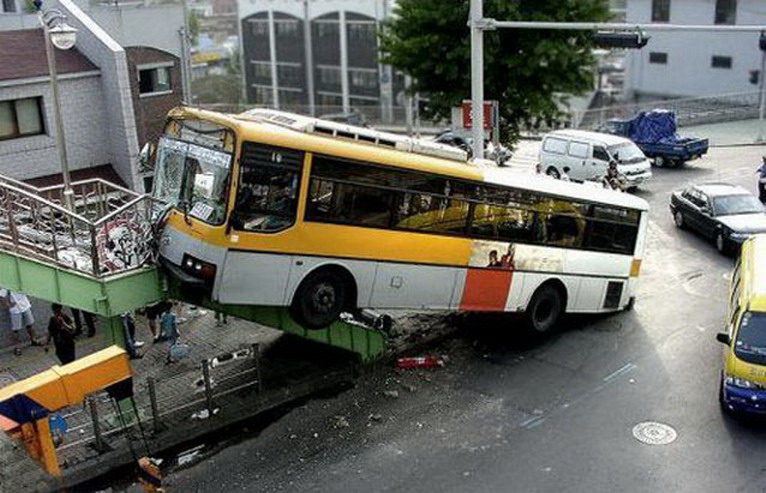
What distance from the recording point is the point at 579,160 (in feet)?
97.8

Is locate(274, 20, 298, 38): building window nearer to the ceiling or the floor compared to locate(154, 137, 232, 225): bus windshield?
nearer to the ceiling

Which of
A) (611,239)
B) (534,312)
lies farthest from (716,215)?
(534,312)

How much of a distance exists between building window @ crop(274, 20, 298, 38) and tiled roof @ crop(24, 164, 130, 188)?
59.2 m

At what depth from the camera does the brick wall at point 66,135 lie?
64.2ft

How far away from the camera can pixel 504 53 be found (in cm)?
2675

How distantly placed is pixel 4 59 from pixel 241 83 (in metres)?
66.2

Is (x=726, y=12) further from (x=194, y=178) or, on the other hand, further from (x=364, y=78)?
(x=194, y=178)

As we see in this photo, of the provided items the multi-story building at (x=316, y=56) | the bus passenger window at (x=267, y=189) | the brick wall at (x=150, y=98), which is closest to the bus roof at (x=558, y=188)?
the bus passenger window at (x=267, y=189)

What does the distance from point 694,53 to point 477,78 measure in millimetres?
40027

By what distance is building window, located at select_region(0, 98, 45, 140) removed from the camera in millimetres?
19562

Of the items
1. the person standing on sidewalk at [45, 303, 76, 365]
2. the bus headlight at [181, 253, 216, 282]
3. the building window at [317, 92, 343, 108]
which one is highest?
the bus headlight at [181, 253, 216, 282]

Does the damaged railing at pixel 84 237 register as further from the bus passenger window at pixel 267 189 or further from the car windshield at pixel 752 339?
the car windshield at pixel 752 339

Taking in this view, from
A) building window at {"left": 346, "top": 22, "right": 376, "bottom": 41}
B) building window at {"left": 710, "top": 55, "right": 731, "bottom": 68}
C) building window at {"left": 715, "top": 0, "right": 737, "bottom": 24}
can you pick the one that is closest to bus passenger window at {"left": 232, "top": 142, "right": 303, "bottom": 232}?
building window at {"left": 715, "top": 0, "right": 737, "bottom": 24}

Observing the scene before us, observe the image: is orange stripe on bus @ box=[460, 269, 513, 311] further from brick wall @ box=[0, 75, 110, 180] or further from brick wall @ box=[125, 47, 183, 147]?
brick wall @ box=[125, 47, 183, 147]
